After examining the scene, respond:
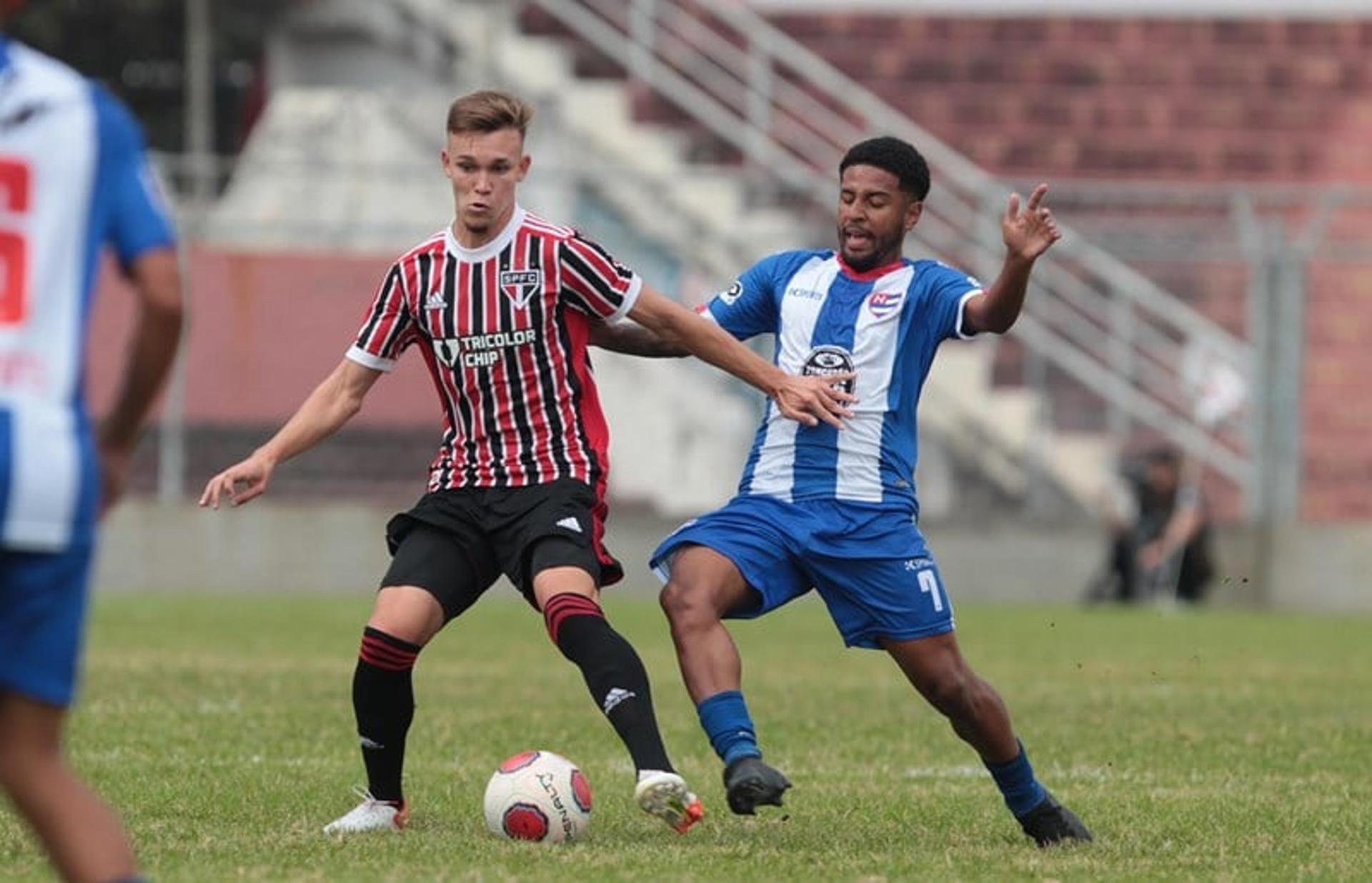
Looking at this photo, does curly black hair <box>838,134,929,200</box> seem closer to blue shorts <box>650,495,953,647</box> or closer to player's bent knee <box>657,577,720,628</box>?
blue shorts <box>650,495,953,647</box>

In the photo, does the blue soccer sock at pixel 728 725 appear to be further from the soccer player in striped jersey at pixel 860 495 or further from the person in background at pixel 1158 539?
the person in background at pixel 1158 539

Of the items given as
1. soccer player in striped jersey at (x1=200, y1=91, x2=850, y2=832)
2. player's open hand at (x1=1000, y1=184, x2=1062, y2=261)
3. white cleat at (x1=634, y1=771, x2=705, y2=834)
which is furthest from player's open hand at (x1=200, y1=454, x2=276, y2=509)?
player's open hand at (x1=1000, y1=184, x2=1062, y2=261)

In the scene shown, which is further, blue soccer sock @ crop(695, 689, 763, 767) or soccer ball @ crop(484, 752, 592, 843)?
soccer ball @ crop(484, 752, 592, 843)

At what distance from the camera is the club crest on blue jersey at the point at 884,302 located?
710cm

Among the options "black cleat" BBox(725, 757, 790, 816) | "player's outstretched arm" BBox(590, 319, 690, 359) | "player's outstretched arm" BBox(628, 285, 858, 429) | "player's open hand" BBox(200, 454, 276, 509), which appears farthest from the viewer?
"player's outstretched arm" BBox(590, 319, 690, 359)

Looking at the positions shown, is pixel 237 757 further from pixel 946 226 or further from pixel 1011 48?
pixel 1011 48

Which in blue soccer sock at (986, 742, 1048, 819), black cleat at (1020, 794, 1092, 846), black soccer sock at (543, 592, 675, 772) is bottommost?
black cleat at (1020, 794, 1092, 846)

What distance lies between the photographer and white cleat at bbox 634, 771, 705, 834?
6.46 m

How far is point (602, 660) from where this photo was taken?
6750 mm

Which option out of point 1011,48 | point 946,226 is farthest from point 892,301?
point 1011,48

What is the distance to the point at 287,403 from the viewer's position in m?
20.0

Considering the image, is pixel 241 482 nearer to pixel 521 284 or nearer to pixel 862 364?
pixel 521 284

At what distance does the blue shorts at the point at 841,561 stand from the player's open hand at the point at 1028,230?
2.67 feet

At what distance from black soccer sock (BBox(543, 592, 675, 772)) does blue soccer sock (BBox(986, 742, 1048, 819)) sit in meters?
0.87
